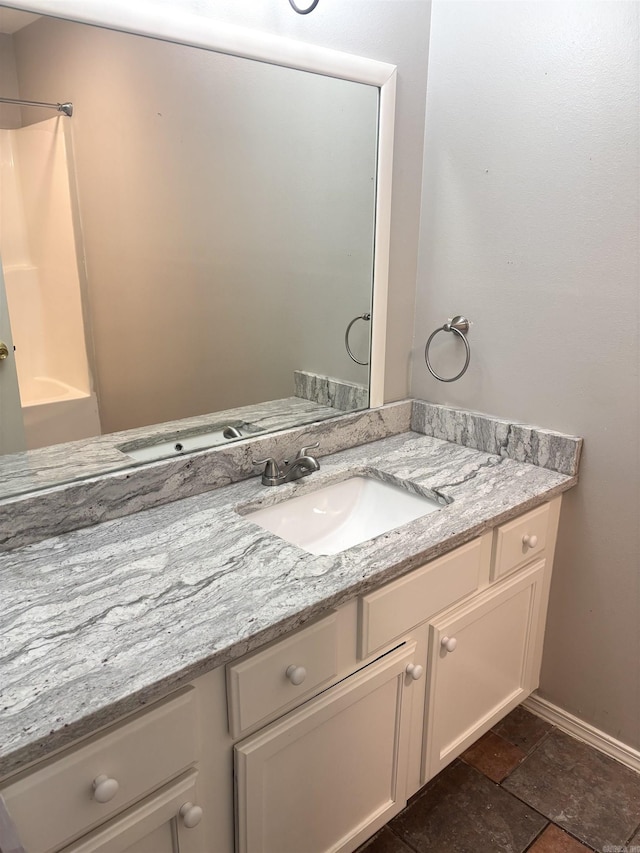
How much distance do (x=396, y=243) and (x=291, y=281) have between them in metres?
→ 0.36

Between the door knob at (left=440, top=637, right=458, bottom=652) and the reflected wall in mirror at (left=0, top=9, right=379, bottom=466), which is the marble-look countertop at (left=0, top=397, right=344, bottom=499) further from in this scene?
the door knob at (left=440, top=637, right=458, bottom=652)

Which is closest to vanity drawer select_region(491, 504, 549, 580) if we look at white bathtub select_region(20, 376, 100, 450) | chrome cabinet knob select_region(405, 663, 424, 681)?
chrome cabinet knob select_region(405, 663, 424, 681)

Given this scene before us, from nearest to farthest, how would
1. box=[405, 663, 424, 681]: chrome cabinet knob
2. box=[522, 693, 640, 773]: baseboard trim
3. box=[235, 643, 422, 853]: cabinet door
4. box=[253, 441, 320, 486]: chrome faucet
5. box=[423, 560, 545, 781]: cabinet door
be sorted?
box=[235, 643, 422, 853]: cabinet door, box=[405, 663, 424, 681]: chrome cabinet knob, box=[423, 560, 545, 781]: cabinet door, box=[253, 441, 320, 486]: chrome faucet, box=[522, 693, 640, 773]: baseboard trim

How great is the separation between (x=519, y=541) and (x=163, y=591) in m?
0.88

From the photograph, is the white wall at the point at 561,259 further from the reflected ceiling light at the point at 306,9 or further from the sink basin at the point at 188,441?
the sink basin at the point at 188,441

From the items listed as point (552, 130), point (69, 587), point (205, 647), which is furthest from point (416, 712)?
point (552, 130)

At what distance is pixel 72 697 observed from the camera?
0.84m

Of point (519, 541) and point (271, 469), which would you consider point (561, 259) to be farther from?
point (271, 469)

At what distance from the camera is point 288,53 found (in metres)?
1.46

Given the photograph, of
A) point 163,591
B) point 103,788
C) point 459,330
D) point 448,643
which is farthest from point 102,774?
point 459,330

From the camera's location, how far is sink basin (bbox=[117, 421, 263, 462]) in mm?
1438

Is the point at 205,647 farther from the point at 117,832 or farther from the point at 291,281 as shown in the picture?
the point at 291,281

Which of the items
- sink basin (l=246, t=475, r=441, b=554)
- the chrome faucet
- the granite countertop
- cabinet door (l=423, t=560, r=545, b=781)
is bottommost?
cabinet door (l=423, t=560, r=545, b=781)

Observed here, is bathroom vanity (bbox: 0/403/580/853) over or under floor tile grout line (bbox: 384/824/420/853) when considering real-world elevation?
over
